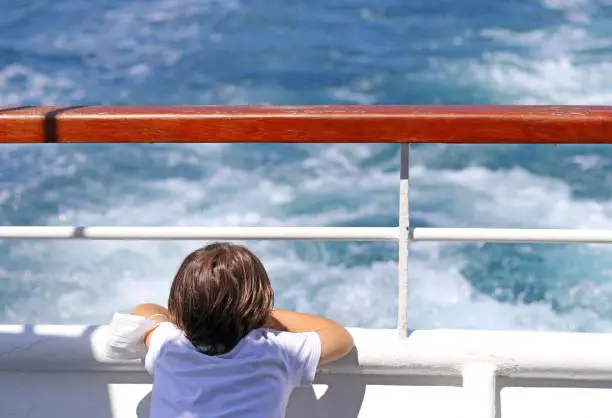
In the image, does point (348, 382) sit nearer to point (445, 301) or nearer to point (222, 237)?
point (222, 237)

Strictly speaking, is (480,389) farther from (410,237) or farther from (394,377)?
(410,237)

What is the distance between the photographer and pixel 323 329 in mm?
1335

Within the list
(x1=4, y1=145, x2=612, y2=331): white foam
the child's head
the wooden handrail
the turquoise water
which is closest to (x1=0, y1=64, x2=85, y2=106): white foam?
the turquoise water

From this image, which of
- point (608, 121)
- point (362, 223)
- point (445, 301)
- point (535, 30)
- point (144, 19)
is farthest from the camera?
point (144, 19)

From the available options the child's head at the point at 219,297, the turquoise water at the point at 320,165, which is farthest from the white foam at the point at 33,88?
the child's head at the point at 219,297

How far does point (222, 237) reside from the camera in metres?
1.36

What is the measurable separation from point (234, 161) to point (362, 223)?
2.91 ft

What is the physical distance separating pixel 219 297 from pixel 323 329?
0.19 meters

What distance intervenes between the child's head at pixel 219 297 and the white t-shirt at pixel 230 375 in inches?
0.8

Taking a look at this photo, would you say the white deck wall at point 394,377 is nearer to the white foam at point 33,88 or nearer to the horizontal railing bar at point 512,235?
the horizontal railing bar at point 512,235

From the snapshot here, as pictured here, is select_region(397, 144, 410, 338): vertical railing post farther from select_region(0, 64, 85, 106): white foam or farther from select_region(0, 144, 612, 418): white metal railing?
select_region(0, 64, 85, 106): white foam

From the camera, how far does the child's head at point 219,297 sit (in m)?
1.23

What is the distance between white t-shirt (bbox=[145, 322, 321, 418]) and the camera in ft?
3.99

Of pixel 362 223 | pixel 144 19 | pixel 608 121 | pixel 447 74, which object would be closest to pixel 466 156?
pixel 362 223
